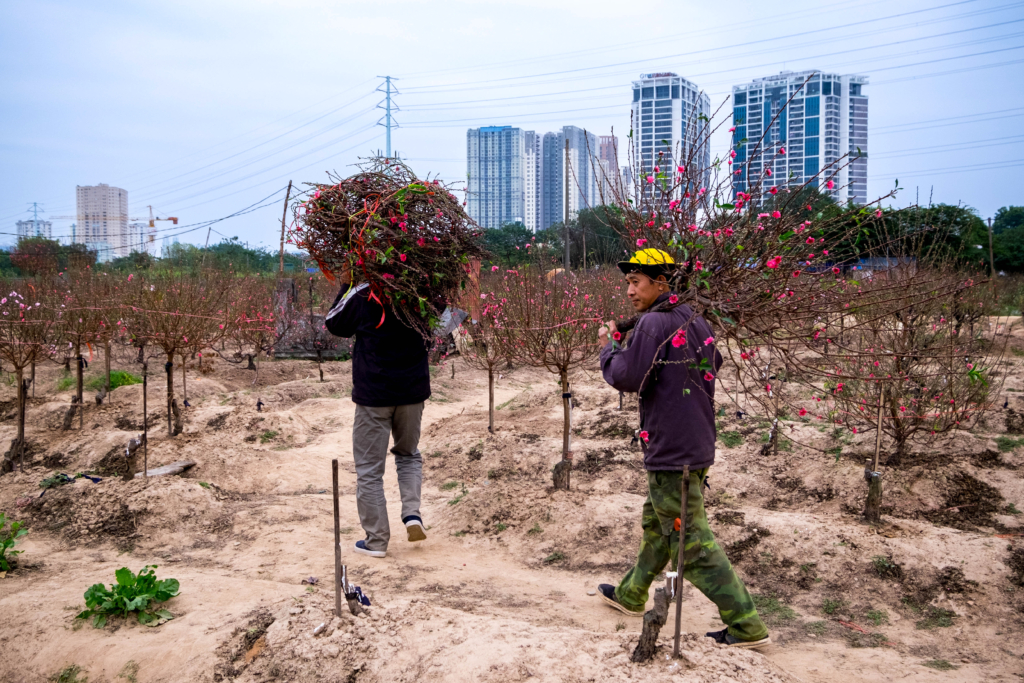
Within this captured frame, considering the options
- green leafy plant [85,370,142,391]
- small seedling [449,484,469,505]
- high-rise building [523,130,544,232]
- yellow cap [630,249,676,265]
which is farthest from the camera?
high-rise building [523,130,544,232]

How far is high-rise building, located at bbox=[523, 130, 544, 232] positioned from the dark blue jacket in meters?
16.6

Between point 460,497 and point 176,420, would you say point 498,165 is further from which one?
point 460,497

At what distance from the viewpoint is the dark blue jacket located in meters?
4.09

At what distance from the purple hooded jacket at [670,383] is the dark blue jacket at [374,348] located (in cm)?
154

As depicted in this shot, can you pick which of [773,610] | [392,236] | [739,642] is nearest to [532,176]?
[392,236]

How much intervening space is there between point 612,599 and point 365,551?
1.62 meters

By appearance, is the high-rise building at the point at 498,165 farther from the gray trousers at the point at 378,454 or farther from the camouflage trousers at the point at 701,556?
the camouflage trousers at the point at 701,556

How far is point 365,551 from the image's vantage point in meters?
4.32

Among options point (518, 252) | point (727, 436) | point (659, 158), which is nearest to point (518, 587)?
point (659, 158)

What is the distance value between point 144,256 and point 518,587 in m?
21.7

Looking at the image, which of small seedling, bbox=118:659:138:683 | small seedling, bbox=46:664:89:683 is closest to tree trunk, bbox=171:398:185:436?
small seedling, bbox=46:664:89:683

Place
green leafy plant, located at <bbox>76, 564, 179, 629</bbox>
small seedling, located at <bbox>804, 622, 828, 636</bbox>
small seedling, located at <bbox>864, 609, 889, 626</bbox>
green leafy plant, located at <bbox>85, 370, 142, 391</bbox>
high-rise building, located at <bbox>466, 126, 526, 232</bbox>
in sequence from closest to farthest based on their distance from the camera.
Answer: green leafy plant, located at <bbox>76, 564, 179, 629</bbox> < small seedling, located at <bbox>804, 622, 828, 636</bbox> < small seedling, located at <bbox>864, 609, 889, 626</bbox> < green leafy plant, located at <bbox>85, 370, 142, 391</bbox> < high-rise building, located at <bbox>466, 126, 526, 232</bbox>

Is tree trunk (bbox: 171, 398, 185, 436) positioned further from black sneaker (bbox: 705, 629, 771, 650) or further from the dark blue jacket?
black sneaker (bbox: 705, 629, 771, 650)

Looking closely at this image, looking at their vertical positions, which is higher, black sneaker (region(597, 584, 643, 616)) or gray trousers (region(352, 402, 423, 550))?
gray trousers (region(352, 402, 423, 550))
